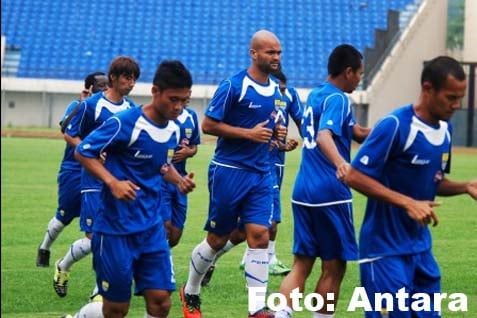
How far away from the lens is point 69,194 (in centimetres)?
1201

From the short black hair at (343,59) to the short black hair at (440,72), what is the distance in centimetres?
221

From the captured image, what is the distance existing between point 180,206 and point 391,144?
5.29 metres

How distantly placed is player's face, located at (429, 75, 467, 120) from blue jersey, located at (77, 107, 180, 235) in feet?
6.46

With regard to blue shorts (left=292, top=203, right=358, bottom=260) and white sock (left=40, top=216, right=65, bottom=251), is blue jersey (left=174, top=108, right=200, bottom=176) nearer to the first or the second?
white sock (left=40, top=216, right=65, bottom=251)

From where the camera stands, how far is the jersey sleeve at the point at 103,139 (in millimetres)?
7523

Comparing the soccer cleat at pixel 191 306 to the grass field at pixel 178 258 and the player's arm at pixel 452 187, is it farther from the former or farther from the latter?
the player's arm at pixel 452 187

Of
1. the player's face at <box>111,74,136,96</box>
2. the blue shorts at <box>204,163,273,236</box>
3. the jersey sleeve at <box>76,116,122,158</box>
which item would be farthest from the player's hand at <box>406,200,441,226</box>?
the player's face at <box>111,74,136,96</box>

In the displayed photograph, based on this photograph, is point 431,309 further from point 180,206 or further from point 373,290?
point 180,206

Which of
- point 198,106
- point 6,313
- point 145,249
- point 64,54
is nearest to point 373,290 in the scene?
point 145,249

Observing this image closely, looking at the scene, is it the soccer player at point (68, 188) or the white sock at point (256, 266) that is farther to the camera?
the soccer player at point (68, 188)

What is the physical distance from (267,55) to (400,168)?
3.39m

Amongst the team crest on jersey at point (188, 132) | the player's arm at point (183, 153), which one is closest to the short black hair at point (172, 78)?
the player's arm at point (183, 153)

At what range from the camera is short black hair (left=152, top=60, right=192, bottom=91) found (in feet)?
24.4

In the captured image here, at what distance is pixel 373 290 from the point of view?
21.3ft
